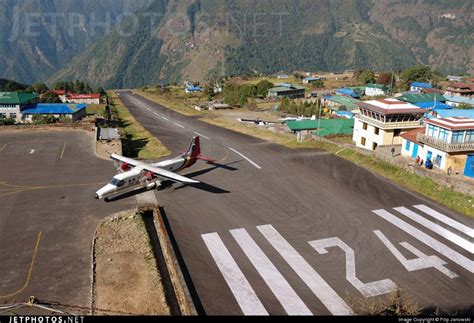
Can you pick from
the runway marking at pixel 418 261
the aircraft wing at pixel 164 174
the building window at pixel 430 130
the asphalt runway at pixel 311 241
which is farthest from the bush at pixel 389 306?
the building window at pixel 430 130

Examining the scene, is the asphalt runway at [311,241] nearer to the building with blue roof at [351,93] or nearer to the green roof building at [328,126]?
the green roof building at [328,126]

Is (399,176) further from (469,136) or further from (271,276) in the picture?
(271,276)

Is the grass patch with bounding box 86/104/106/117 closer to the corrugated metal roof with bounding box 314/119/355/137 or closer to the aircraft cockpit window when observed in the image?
the corrugated metal roof with bounding box 314/119/355/137

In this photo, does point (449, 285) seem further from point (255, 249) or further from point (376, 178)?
point (376, 178)

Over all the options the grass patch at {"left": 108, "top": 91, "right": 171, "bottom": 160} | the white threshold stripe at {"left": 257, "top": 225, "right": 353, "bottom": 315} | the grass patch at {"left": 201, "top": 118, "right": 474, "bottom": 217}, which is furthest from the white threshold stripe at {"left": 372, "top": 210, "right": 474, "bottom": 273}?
the grass patch at {"left": 108, "top": 91, "right": 171, "bottom": 160}

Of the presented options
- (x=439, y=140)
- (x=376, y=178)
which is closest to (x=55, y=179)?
(x=376, y=178)

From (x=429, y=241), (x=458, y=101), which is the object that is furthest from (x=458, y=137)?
(x=458, y=101)
